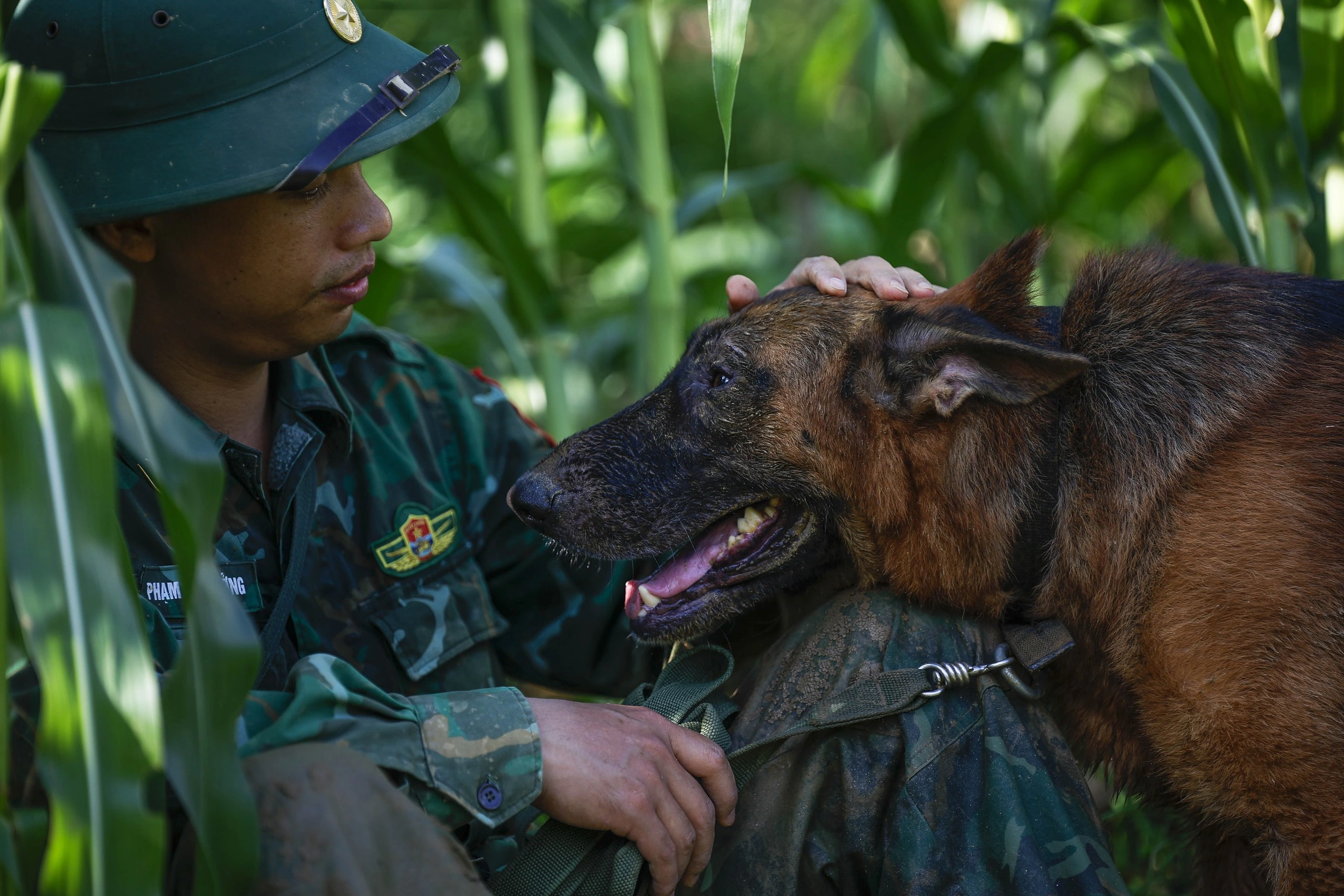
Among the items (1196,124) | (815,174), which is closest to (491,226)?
(815,174)

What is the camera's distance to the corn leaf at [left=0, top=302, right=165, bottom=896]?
3.76 feet

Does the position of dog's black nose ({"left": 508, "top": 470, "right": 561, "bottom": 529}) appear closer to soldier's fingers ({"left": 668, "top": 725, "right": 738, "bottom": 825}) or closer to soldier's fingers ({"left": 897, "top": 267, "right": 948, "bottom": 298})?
soldier's fingers ({"left": 668, "top": 725, "right": 738, "bottom": 825})

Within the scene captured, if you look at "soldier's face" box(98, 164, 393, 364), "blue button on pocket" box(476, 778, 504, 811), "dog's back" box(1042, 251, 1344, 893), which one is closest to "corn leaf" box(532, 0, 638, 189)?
"soldier's face" box(98, 164, 393, 364)

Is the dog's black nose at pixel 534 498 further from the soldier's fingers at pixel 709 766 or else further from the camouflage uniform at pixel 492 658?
the soldier's fingers at pixel 709 766

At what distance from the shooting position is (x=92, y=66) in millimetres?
1810

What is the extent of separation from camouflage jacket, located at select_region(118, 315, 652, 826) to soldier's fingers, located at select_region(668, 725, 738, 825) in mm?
245

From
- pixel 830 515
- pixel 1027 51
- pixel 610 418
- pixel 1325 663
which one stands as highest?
pixel 1027 51

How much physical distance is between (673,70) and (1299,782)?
7054 mm

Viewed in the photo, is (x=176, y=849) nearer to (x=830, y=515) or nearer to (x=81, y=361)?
(x=81, y=361)

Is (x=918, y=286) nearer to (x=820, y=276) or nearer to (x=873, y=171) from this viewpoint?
(x=820, y=276)

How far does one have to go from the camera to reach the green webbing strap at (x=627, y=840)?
5.67 feet

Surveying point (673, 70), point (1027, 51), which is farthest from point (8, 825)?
point (673, 70)

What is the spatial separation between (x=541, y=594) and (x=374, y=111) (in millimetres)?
1083

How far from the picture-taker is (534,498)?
2.17 m
